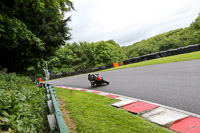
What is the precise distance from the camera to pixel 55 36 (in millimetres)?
12164

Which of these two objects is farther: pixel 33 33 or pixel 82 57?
pixel 82 57

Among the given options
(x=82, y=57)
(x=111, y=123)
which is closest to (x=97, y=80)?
(x=111, y=123)

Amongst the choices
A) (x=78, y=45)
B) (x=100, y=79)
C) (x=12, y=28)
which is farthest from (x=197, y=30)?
(x=12, y=28)

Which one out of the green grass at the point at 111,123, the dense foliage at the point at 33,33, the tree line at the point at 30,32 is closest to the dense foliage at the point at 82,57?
the tree line at the point at 30,32

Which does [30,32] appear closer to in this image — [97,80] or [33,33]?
[33,33]

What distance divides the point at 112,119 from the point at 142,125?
81 centimetres

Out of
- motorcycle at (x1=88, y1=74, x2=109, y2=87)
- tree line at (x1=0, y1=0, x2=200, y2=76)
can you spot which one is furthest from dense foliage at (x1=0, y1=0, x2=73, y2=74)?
motorcycle at (x1=88, y1=74, x2=109, y2=87)

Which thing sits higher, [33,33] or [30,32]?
[33,33]

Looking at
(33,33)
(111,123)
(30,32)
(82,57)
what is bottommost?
(111,123)

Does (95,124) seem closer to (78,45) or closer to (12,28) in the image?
(12,28)

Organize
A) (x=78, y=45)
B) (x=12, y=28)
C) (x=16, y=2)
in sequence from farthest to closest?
(x=78, y=45), (x=16, y=2), (x=12, y=28)

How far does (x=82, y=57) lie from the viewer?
67.4 m

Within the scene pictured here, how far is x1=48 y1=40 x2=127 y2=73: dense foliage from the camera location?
59344 mm

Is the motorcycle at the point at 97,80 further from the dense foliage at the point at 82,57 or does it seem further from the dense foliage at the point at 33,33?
the dense foliage at the point at 82,57
